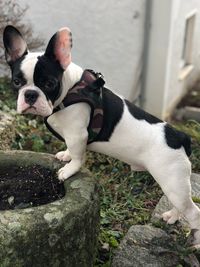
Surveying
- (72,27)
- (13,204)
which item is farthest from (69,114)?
(72,27)

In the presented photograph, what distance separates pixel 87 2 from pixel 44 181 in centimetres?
323

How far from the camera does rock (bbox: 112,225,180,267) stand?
124 inches

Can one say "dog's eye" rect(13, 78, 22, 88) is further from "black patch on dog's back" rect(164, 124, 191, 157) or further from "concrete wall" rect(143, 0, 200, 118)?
"concrete wall" rect(143, 0, 200, 118)

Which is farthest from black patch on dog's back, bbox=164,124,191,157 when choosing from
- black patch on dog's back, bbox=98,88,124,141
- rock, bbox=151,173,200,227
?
rock, bbox=151,173,200,227

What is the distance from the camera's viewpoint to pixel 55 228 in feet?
8.17

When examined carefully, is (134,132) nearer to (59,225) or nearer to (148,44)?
(59,225)

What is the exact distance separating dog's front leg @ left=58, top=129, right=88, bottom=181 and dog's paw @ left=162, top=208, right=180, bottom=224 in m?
0.94

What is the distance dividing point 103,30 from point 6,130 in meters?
1.96

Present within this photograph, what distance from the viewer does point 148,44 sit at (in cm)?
582

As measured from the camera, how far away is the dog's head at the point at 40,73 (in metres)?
2.42

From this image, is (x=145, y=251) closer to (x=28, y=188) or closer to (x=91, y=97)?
(x=28, y=188)

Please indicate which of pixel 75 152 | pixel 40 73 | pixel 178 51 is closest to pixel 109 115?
pixel 75 152

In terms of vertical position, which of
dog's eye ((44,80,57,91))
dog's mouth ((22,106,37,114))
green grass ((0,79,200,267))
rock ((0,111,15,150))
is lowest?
green grass ((0,79,200,267))

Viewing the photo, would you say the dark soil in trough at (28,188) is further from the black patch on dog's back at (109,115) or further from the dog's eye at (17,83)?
the dog's eye at (17,83)
